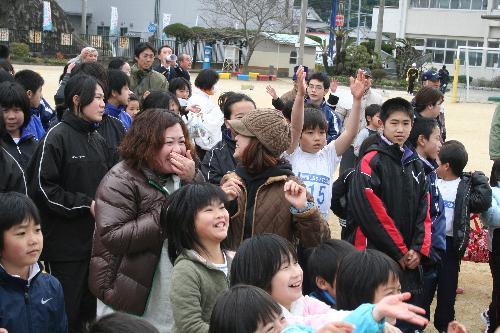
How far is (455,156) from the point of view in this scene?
5.11 meters

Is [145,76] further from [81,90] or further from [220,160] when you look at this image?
[220,160]

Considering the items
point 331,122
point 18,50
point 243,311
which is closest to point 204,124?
point 331,122

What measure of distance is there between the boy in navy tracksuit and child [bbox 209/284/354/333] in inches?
77.3

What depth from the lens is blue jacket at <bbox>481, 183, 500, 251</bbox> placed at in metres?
4.86

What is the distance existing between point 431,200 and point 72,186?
2.36 m

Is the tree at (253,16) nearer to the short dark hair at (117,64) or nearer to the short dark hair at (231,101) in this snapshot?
the short dark hair at (117,64)

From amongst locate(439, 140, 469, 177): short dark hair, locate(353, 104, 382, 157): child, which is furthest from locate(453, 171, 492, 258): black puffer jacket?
locate(353, 104, 382, 157): child

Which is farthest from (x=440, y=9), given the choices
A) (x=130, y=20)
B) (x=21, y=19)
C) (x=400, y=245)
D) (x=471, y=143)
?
(x=400, y=245)

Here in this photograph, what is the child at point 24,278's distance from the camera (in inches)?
116

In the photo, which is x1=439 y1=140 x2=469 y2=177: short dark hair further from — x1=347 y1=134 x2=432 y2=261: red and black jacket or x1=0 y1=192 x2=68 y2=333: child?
x1=0 y1=192 x2=68 y2=333: child

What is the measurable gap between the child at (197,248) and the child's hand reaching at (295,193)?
14.8 inches

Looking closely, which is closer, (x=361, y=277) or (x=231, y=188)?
(x=361, y=277)

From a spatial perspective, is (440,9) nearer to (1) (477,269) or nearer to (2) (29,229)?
(1) (477,269)

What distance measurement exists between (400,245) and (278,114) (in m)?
1.23
